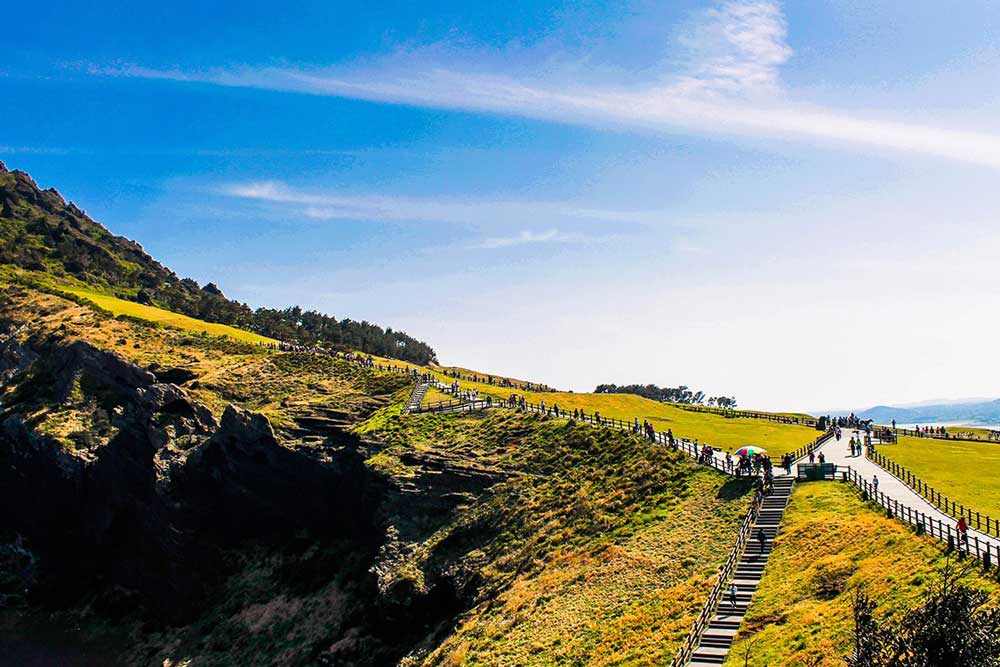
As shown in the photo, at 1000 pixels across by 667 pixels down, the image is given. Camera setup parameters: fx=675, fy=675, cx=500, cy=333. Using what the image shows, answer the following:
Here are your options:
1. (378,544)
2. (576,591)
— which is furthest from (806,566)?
(378,544)

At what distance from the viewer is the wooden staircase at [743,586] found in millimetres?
24875

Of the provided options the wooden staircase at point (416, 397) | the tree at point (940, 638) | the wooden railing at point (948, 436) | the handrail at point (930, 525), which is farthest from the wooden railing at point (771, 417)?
the tree at point (940, 638)

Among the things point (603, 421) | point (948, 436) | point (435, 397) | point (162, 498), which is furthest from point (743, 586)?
point (162, 498)

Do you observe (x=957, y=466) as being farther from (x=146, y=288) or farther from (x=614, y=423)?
(x=146, y=288)

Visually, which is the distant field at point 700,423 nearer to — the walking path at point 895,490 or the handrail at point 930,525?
the walking path at point 895,490

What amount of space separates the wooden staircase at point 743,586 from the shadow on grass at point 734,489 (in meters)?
1.51

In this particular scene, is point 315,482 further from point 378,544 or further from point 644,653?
point 644,653

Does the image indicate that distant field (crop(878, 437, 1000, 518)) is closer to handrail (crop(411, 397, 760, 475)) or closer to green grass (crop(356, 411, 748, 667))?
green grass (crop(356, 411, 748, 667))

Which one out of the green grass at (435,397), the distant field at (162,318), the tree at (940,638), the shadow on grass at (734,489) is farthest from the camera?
the distant field at (162,318)

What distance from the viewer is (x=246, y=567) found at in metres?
60.8

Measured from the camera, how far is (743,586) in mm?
29266

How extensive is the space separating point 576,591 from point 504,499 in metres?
14.8

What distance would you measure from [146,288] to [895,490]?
175187 mm

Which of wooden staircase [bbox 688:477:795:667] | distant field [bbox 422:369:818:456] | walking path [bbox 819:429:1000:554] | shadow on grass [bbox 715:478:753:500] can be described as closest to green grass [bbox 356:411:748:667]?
shadow on grass [bbox 715:478:753:500]
